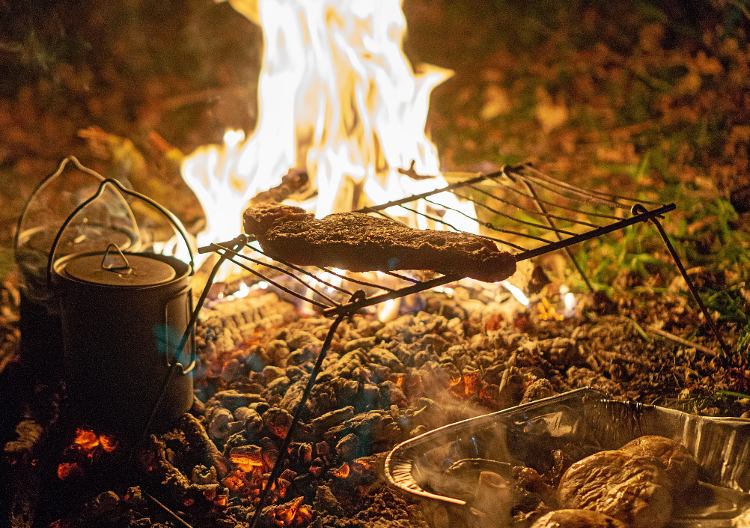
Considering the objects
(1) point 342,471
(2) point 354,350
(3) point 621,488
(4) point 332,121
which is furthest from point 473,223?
(3) point 621,488

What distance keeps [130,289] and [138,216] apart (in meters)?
2.65

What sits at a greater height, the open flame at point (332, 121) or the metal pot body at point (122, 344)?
the open flame at point (332, 121)

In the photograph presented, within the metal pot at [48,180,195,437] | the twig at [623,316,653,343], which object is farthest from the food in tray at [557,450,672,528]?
the metal pot at [48,180,195,437]

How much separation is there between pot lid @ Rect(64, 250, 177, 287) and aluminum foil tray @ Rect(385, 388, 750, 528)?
140cm

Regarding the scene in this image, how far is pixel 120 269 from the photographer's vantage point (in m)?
3.42

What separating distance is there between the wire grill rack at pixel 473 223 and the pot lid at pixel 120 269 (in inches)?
10.2

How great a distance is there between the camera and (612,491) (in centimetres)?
259

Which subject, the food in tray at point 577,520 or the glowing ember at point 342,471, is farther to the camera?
the glowing ember at point 342,471

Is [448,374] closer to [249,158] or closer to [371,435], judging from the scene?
[371,435]

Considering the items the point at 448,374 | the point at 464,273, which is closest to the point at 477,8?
the point at 448,374

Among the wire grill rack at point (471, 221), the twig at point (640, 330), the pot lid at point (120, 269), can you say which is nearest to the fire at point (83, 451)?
the pot lid at point (120, 269)

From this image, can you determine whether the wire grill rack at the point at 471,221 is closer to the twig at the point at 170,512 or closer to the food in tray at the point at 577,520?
the food in tray at the point at 577,520

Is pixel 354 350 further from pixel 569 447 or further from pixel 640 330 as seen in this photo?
pixel 640 330

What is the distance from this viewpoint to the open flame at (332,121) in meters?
4.89
